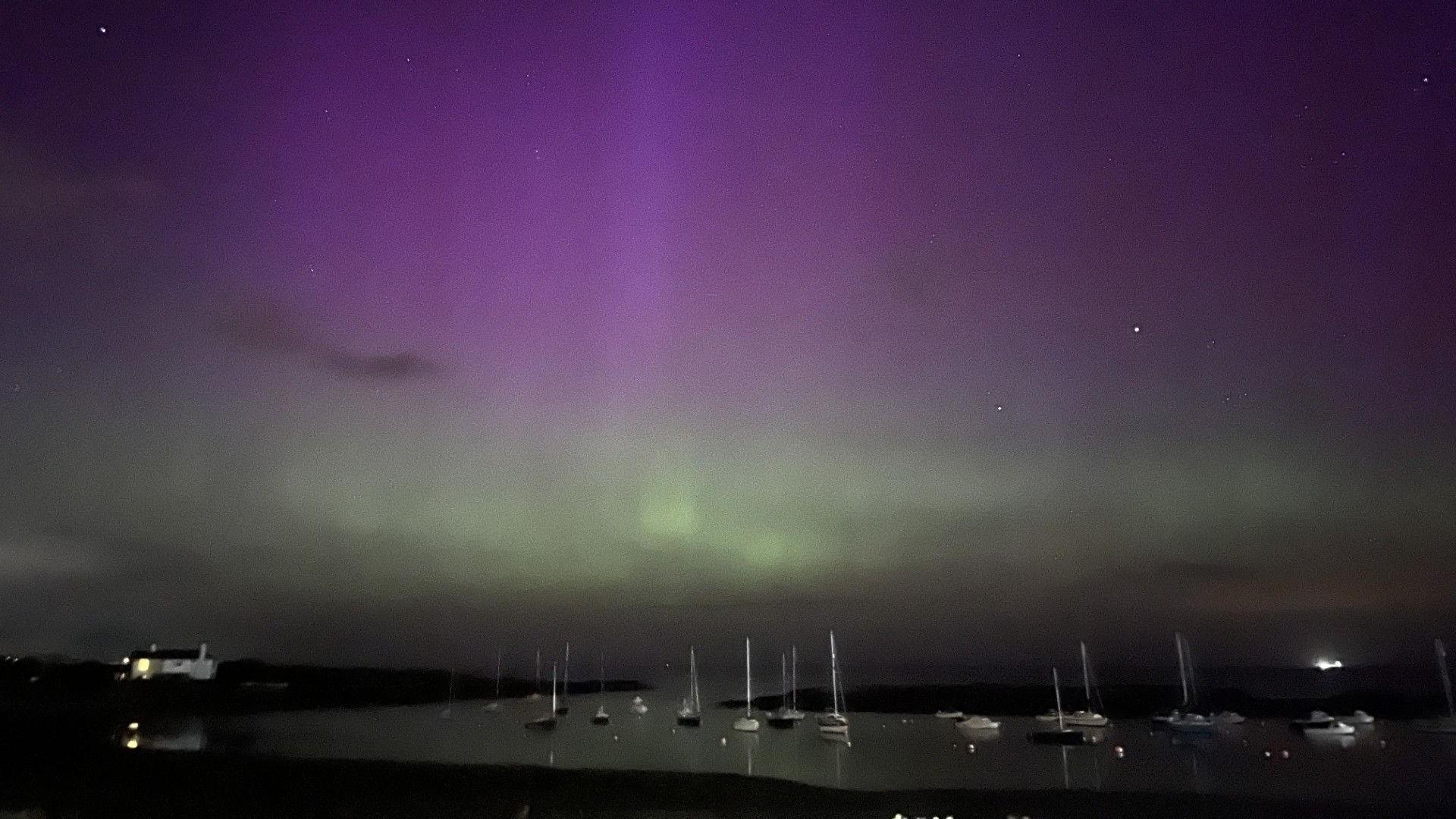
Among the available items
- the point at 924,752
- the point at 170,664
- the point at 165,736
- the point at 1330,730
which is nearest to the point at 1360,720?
the point at 1330,730

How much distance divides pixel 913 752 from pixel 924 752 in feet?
2.62

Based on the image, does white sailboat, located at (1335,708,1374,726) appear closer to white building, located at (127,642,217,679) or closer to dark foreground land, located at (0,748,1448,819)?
dark foreground land, located at (0,748,1448,819)

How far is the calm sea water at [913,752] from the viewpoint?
49625mm

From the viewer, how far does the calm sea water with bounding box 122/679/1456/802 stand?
49625mm

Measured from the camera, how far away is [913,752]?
221 feet

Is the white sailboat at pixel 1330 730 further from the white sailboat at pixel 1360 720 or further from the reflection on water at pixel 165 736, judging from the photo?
the reflection on water at pixel 165 736

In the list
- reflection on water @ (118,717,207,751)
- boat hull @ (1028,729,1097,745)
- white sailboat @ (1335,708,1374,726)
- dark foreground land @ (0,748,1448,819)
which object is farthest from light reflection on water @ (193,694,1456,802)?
dark foreground land @ (0,748,1448,819)

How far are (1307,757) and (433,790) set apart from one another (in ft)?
198

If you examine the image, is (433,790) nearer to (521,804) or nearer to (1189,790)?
(521,804)

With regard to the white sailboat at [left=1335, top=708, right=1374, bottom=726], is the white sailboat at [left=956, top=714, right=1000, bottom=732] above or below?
above

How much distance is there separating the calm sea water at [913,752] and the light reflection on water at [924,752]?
0.50 feet

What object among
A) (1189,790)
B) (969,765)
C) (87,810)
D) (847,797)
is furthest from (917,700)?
(87,810)

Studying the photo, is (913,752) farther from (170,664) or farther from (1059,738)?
(170,664)

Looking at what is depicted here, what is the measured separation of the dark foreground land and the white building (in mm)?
64056
